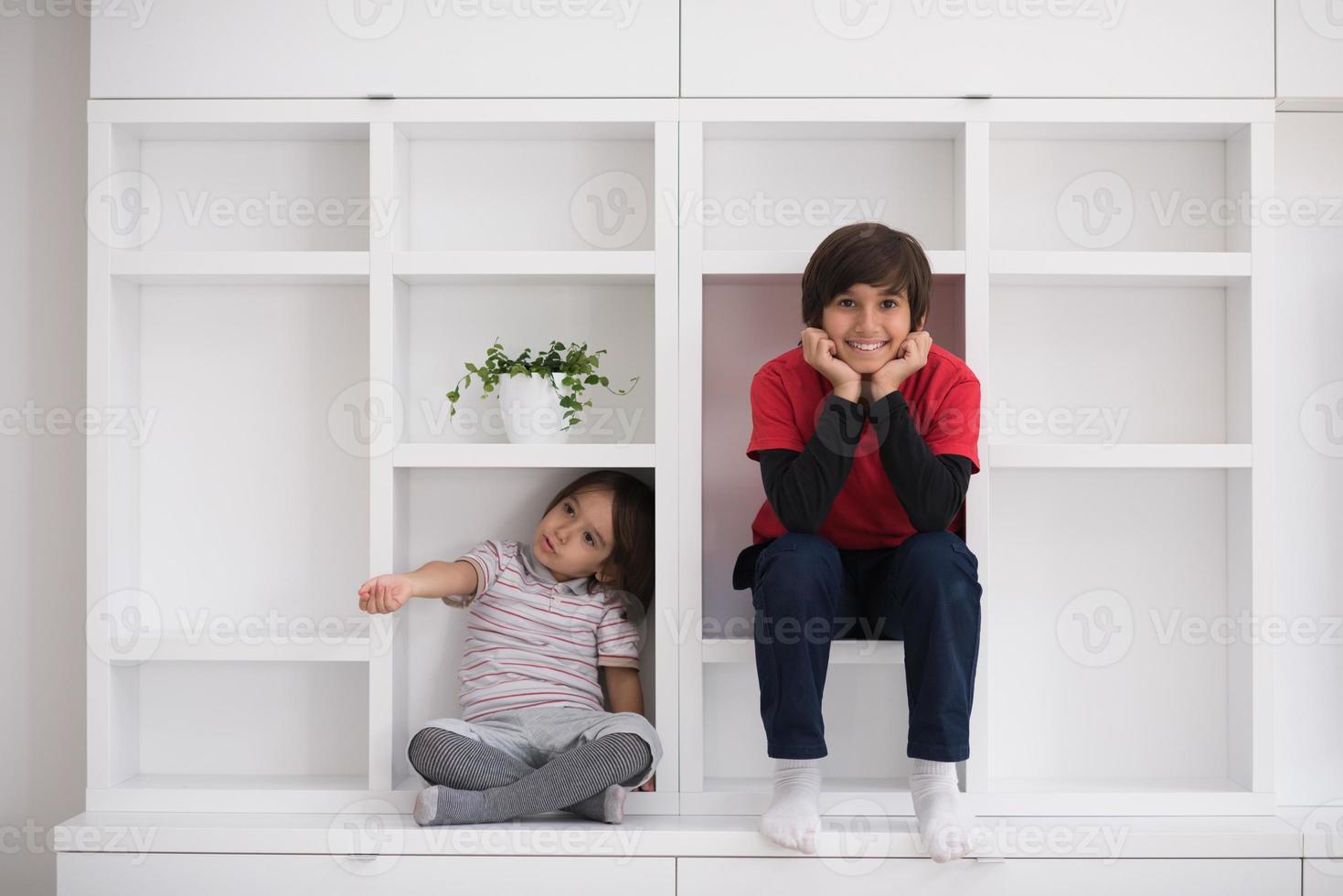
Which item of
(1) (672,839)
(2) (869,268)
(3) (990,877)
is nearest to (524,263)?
(2) (869,268)

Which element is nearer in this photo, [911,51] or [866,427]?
[866,427]

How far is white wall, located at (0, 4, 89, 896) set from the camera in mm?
1722

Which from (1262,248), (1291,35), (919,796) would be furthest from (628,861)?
(1291,35)

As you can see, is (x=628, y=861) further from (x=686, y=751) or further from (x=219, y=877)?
(x=219, y=877)

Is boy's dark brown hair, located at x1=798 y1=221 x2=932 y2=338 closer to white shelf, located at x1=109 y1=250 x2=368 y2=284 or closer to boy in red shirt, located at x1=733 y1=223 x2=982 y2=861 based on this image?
boy in red shirt, located at x1=733 y1=223 x2=982 y2=861

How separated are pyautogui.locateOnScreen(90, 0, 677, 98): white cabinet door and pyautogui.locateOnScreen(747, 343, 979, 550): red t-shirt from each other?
1.69ft

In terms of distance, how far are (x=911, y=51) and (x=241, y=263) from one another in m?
1.08

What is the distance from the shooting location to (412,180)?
170cm

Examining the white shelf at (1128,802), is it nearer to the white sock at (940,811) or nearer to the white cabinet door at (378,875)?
the white sock at (940,811)

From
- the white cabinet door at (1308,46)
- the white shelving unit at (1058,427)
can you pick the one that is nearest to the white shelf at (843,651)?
the white shelving unit at (1058,427)

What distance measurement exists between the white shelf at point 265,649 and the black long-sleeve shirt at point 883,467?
0.68 meters

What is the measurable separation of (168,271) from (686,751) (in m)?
1.09

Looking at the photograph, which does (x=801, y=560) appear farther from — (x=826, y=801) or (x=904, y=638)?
(x=826, y=801)

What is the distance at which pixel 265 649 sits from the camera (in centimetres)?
152
